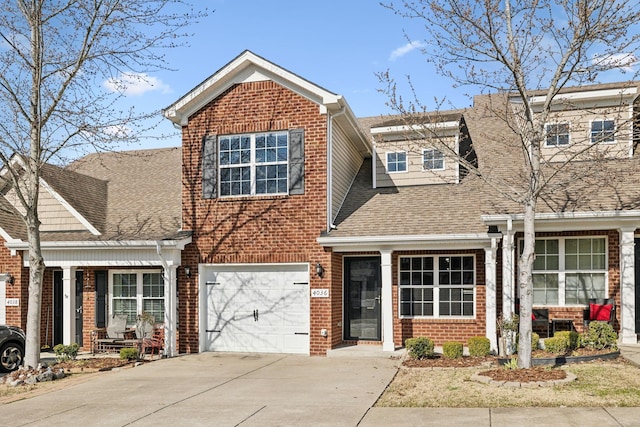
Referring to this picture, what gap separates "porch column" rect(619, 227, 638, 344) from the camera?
12641 mm

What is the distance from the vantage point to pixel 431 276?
14805mm

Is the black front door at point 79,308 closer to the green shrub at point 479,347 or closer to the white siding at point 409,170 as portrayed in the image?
the white siding at point 409,170

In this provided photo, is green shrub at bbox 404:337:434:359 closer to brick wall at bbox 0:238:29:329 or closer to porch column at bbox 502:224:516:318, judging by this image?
porch column at bbox 502:224:516:318

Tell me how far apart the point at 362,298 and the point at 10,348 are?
808 centimetres

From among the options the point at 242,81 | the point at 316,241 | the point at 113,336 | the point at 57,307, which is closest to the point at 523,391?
the point at 316,241

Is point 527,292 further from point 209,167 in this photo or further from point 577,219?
point 209,167

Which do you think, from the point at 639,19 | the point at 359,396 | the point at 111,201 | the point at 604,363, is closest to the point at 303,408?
the point at 359,396

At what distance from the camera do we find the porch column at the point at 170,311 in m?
14.7

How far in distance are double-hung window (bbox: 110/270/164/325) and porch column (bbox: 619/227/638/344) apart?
11.0 meters

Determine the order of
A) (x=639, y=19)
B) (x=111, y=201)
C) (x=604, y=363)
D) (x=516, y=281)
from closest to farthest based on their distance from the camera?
(x=639, y=19)
(x=604, y=363)
(x=516, y=281)
(x=111, y=201)

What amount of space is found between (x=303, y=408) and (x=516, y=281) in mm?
7200

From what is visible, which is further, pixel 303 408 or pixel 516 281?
pixel 516 281

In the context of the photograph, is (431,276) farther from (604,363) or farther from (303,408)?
(303,408)

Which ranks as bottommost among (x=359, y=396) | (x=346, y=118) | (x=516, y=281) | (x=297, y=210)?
Answer: (x=359, y=396)
